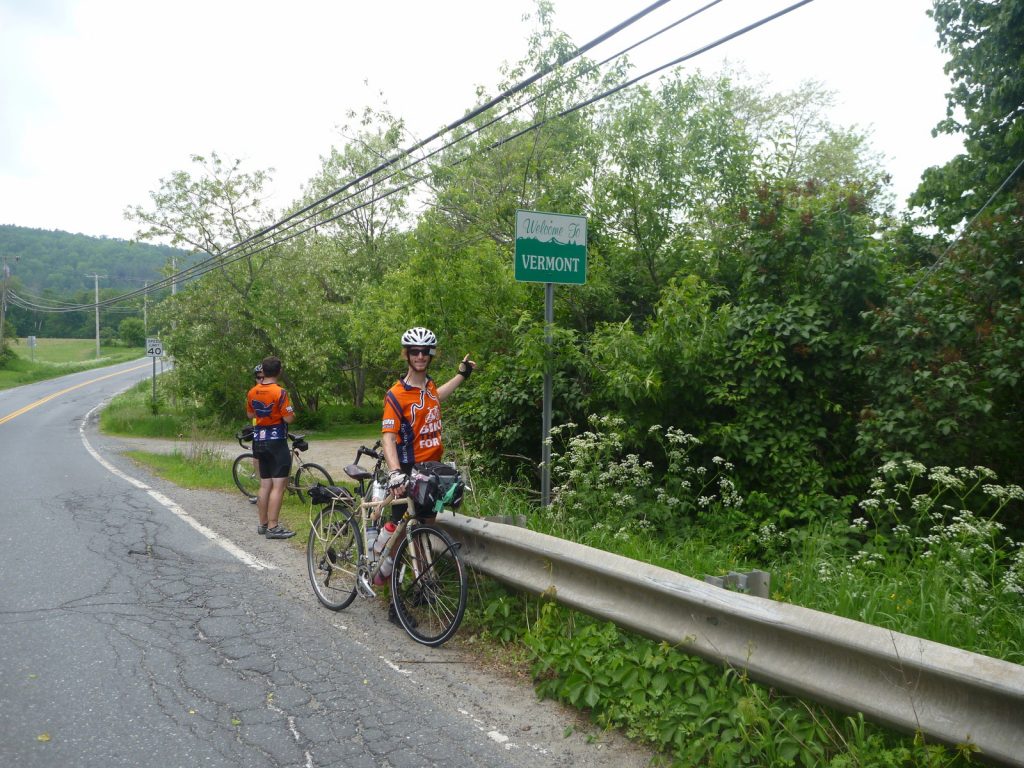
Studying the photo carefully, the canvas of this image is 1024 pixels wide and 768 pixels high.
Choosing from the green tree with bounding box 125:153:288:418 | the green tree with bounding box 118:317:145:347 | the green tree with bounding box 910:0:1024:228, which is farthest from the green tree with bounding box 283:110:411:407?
the green tree with bounding box 118:317:145:347

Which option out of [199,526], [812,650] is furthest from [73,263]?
[812,650]

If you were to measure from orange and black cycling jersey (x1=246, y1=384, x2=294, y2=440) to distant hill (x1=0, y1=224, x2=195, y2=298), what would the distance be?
108 meters

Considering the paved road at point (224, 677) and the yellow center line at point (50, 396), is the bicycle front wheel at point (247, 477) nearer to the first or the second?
the paved road at point (224, 677)

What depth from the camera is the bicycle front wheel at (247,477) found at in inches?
443

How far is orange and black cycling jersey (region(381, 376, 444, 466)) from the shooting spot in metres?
5.38

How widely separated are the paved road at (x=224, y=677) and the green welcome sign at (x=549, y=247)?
2.90 m

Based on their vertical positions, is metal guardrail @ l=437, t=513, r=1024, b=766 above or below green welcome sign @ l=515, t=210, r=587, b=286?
below

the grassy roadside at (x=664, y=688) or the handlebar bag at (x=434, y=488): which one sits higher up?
the handlebar bag at (x=434, y=488)

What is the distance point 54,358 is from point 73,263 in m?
30.7

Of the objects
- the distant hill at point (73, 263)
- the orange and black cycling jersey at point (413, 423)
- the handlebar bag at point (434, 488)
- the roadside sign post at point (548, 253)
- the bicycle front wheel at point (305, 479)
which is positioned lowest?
the bicycle front wheel at point (305, 479)

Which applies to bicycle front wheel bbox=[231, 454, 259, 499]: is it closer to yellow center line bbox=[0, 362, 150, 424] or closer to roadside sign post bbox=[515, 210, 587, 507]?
roadside sign post bbox=[515, 210, 587, 507]

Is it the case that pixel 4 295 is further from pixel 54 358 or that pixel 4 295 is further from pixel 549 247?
pixel 549 247

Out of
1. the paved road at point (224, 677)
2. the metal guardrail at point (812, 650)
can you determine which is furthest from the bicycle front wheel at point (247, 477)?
the metal guardrail at point (812, 650)

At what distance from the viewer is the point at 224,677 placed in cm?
456
